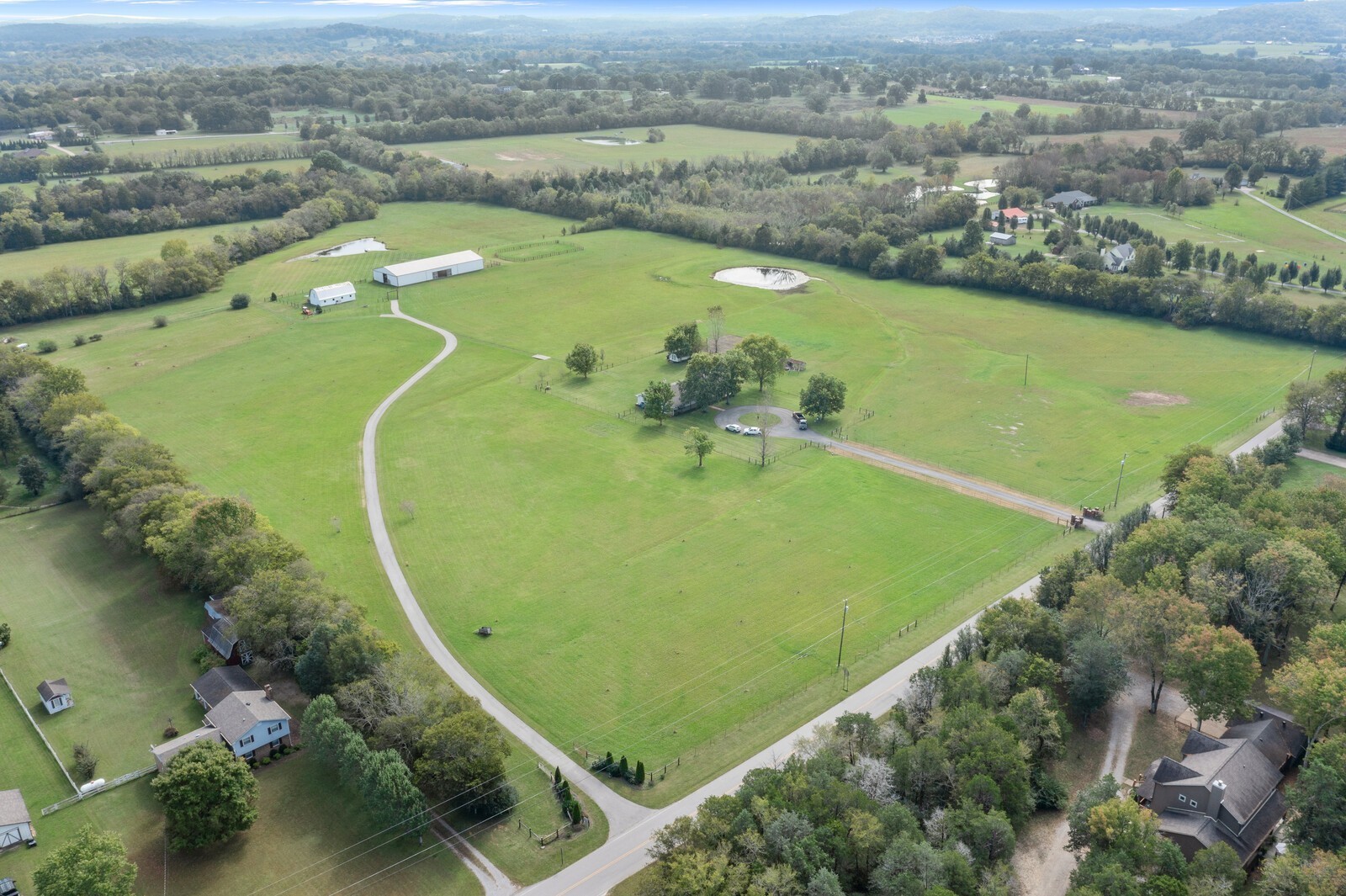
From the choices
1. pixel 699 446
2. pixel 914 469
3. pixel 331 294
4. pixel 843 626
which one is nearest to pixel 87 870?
pixel 843 626

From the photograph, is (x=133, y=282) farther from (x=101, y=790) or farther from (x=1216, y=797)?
(x=1216, y=797)

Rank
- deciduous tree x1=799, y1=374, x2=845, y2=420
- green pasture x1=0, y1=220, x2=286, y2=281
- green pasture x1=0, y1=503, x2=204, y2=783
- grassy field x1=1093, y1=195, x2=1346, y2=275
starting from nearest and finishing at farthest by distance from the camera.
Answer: green pasture x1=0, y1=503, x2=204, y2=783
deciduous tree x1=799, y1=374, x2=845, y2=420
green pasture x1=0, y1=220, x2=286, y2=281
grassy field x1=1093, y1=195, x2=1346, y2=275

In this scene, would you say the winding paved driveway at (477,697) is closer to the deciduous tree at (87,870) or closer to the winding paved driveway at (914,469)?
the deciduous tree at (87,870)

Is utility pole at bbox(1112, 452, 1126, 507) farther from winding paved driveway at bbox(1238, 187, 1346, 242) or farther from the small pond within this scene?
the small pond

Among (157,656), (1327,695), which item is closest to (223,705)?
(157,656)

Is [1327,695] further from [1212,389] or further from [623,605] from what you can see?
[1212,389]

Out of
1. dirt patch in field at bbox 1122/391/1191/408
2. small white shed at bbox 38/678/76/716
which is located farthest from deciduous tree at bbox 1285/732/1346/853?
small white shed at bbox 38/678/76/716
